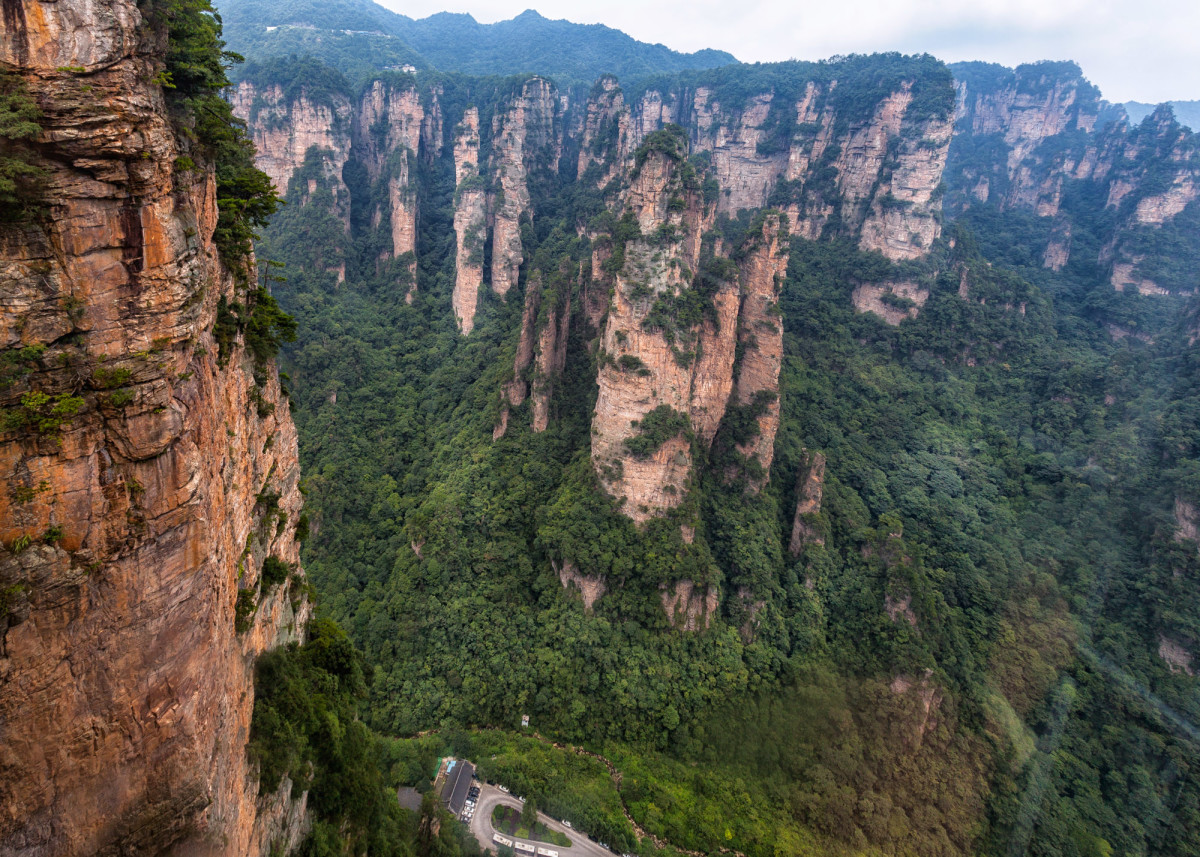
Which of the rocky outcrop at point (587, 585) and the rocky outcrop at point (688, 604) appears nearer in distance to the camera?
the rocky outcrop at point (688, 604)

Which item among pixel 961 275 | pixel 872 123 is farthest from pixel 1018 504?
pixel 872 123

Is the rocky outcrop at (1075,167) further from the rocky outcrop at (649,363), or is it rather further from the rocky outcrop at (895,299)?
the rocky outcrop at (649,363)

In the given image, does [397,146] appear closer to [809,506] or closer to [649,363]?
[649,363]

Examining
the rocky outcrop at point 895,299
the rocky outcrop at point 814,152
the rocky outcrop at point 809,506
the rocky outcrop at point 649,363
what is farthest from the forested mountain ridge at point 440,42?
the rocky outcrop at point 809,506

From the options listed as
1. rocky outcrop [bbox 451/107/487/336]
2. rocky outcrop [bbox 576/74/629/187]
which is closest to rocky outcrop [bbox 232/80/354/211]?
rocky outcrop [bbox 451/107/487/336]

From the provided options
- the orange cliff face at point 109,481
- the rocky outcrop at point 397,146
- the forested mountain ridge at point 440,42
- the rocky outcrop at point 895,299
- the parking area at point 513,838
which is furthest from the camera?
the forested mountain ridge at point 440,42

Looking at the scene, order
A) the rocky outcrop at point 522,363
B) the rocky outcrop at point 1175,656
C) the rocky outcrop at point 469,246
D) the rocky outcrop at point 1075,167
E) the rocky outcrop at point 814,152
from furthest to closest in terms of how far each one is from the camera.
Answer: the rocky outcrop at point 1075,167 < the rocky outcrop at point 814,152 < the rocky outcrop at point 469,246 < the rocky outcrop at point 522,363 < the rocky outcrop at point 1175,656

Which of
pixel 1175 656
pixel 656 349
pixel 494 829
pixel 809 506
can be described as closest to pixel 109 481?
pixel 494 829
